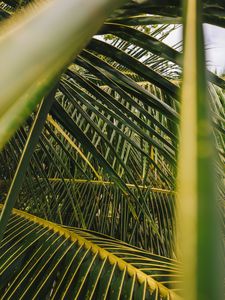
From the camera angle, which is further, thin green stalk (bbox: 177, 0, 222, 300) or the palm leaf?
the palm leaf

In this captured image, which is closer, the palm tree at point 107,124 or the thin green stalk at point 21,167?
the palm tree at point 107,124

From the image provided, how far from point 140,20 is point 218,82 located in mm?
110

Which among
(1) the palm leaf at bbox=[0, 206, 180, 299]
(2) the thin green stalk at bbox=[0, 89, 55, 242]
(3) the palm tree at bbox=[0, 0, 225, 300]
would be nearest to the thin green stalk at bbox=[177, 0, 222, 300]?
(3) the palm tree at bbox=[0, 0, 225, 300]

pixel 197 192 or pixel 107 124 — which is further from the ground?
pixel 107 124

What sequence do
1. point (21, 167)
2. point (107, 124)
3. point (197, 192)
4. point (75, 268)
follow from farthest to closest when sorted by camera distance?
point (75, 268), point (107, 124), point (21, 167), point (197, 192)

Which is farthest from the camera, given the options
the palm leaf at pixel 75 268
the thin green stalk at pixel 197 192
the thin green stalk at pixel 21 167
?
the palm leaf at pixel 75 268

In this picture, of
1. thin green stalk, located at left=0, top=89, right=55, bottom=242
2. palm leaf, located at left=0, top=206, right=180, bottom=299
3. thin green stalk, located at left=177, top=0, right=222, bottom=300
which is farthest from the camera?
palm leaf, located at left=0, top=206, right=180, bottom=299

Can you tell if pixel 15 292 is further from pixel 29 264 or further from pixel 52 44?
pixel 52 44

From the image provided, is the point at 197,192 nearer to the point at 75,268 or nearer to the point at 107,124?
the point at 107,124

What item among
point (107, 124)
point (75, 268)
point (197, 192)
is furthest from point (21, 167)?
point (75, 268)

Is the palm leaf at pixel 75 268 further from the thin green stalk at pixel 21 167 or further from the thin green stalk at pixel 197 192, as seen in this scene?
the thin green stalk at pixel 197 192

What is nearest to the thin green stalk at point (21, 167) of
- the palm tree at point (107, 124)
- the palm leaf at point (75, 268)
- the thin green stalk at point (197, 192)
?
the palm tree at point (107, 124)

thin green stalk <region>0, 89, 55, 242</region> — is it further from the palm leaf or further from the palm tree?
the palm leaf

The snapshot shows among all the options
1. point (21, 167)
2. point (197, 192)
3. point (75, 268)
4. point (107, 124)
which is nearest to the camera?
point (197, 192)
